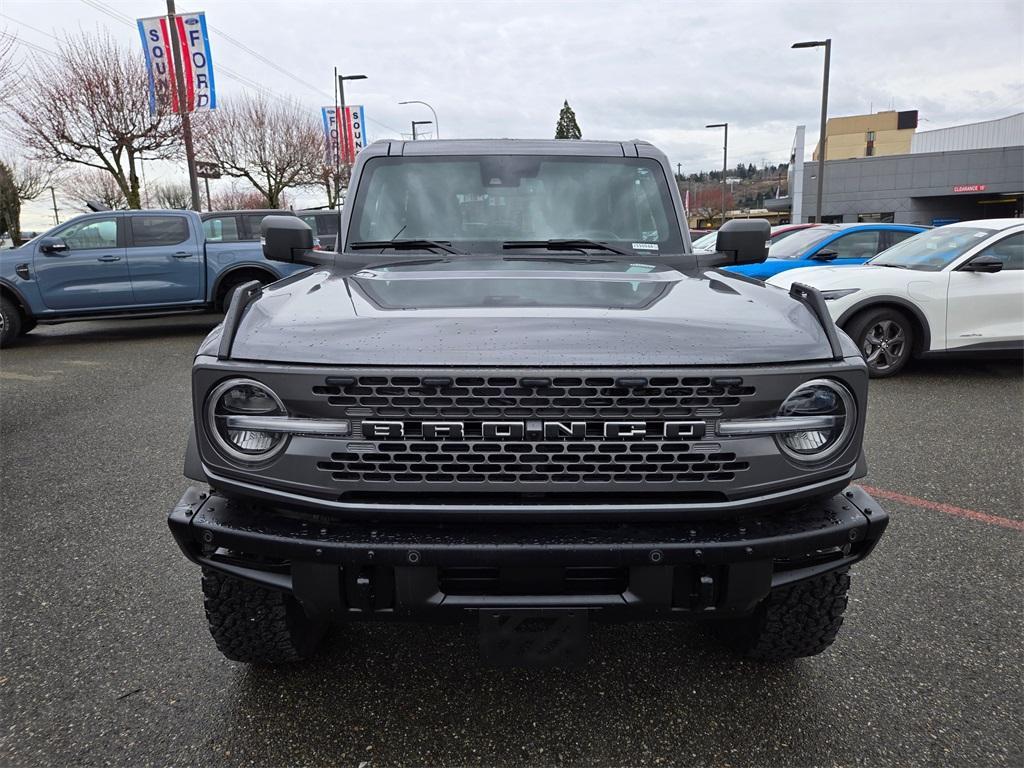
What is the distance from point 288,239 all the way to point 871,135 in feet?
268

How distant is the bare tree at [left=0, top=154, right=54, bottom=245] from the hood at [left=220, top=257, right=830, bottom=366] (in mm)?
42289

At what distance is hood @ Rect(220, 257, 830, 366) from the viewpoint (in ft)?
6.06

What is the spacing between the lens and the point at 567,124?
203 feet

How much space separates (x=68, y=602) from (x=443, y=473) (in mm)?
2133

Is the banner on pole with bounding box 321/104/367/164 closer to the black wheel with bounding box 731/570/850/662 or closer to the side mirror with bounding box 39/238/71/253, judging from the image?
the side mirror with bounding box 39/238/71/253

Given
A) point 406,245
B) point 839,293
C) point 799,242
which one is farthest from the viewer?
point 799,242

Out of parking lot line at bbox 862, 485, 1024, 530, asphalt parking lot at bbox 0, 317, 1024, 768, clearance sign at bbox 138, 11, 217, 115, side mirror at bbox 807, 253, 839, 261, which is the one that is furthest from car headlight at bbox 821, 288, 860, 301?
clearance sign at bbox 138, 11, 217, 115

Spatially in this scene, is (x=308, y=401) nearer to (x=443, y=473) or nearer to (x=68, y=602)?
(x=443, y=473)

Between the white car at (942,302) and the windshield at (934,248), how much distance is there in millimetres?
16

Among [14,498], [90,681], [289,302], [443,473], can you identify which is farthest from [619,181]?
[14,498]

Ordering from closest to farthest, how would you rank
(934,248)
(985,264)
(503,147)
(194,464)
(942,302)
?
(194,464) < (503,147) < (985,264) < (942,302) < (934,248)

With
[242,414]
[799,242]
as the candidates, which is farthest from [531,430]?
[799,242]

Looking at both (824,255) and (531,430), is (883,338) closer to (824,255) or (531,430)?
(824,255)

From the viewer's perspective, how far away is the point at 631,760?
2.12 meters
